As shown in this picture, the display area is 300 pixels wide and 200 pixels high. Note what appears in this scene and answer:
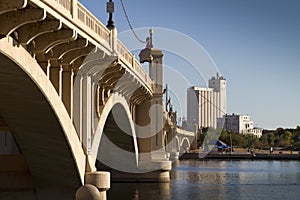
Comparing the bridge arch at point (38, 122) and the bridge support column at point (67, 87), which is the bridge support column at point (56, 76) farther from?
the bridge support column at point (67, 87)

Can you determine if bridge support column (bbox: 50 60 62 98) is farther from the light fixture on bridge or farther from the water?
the water

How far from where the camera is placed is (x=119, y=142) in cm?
4947

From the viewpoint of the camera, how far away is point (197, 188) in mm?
47750

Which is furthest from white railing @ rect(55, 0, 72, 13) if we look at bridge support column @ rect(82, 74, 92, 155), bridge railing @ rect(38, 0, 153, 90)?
bridge support column @ rect(82, 74, 92, 155)

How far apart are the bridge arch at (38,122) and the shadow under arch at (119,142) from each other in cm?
1291

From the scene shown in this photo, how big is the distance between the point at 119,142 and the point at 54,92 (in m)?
28.6

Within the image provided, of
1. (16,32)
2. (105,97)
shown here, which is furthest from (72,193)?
(16,32)

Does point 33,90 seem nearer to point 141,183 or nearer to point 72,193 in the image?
point 72,193

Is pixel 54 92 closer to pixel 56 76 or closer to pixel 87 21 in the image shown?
pixel 56 76

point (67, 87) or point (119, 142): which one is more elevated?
point (67, 87)

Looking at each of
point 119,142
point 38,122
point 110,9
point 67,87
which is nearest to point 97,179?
point 38,122

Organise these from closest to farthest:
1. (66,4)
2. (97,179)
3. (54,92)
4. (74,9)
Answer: (66,4), (74,9), (54,92), (97,179)

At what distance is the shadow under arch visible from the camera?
42469 mm

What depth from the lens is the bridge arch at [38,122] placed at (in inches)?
742
